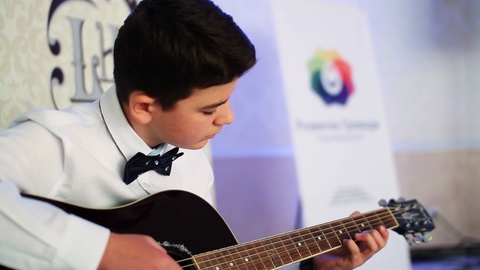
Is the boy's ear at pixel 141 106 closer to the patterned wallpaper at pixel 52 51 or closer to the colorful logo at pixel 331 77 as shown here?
the patterned wallpaper at pixel 52 51

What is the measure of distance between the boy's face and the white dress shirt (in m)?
0.08

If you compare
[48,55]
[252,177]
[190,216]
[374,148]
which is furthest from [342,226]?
[252,177]

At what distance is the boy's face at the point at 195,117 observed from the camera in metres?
1.07

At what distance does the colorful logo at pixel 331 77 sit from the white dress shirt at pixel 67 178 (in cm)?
115

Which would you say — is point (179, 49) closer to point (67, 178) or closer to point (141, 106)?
point (141, 106)

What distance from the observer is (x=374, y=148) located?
250 centimetres

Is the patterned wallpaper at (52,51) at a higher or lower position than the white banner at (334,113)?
higher

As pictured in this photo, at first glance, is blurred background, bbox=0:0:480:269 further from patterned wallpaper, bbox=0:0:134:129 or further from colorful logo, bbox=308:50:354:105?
colorful logo, bbox=308:50:354:105

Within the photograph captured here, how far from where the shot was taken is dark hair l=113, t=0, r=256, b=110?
1.03 meters

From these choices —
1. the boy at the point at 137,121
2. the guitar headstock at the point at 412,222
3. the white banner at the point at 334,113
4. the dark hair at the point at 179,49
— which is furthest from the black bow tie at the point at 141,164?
the white banner at the point at 334,113

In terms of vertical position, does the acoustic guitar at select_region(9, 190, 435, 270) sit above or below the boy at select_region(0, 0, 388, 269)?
below

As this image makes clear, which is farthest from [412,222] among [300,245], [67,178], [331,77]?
[331,77]

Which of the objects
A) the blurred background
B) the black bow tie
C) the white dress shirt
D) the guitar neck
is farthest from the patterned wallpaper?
the guitar neck

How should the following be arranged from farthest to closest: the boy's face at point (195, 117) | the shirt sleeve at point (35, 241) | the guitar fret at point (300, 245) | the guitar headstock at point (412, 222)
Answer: the guitar headstock at point (412, 222) < the guitar fret at point (300, 245) < the boy's face at point (195, 117) < the shirt sleeve at point (35, 241)
